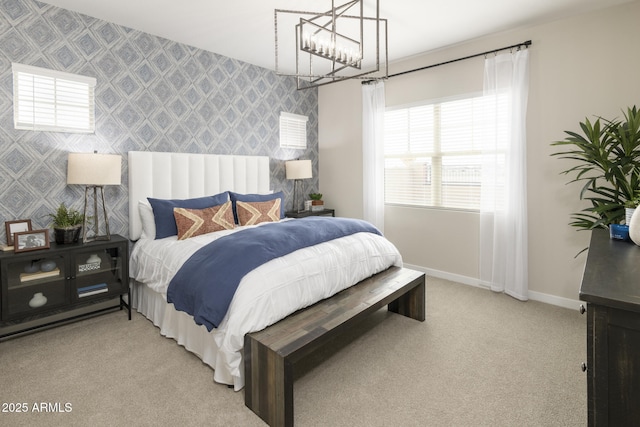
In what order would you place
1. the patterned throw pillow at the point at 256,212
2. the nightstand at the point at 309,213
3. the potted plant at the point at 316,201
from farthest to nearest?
the potted plant at the point at 316,201, the nightstand at the point at 309,213, the patterned throw pillow at the point at 256,212

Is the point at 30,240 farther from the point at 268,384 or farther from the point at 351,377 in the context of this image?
the point at 351,377

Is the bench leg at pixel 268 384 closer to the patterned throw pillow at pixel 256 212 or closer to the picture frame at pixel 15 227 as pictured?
the patterned throw pillow at pixel 256 212

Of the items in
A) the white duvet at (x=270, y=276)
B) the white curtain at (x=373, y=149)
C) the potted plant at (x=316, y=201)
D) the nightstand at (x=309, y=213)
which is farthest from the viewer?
the potted plant at (x=316, y=201)

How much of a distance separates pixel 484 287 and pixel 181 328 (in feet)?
10.4

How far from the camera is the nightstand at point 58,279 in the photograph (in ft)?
8.21

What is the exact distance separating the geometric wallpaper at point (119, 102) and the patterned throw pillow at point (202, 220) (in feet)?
2.52

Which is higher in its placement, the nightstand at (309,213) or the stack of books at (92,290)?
the nightstand at (309,213)

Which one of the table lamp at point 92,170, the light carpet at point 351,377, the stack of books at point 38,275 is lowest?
the light carpet at point 351,377

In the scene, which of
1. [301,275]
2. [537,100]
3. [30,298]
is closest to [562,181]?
[537,100]

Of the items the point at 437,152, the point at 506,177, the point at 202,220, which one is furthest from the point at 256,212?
the point at 506,177

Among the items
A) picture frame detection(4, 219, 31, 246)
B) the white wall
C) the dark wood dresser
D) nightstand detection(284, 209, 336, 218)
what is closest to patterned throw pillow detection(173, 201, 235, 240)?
picture frame detection(4, 219, 31, 246)

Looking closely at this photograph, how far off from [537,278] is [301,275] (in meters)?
2.70

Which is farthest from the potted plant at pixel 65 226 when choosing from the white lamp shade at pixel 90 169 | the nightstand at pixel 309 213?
the nightstand at pixel 309 213

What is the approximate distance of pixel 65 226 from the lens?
2824mm
